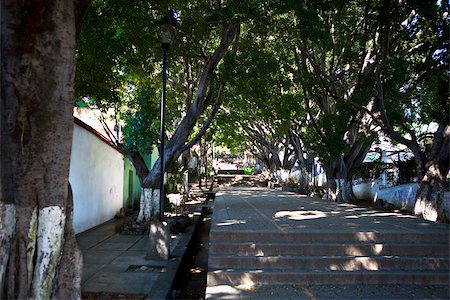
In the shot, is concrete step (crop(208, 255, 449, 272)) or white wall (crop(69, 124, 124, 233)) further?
white wall (crop(69, 124, 124, 233))

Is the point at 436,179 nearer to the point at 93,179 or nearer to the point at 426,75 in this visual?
the point at 426,75

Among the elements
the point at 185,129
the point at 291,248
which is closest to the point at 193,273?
the point at 291,248

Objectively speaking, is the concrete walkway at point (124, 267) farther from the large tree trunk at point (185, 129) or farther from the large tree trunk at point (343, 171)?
the large tree trunk at point (343, 171)

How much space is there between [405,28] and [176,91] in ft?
33.1

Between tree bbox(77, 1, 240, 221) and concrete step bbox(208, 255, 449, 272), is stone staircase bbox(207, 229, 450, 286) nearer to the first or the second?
concrete step bbox(208, 255, 449, 272)

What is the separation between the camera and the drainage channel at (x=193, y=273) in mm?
6750

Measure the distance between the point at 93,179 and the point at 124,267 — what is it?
208 inches

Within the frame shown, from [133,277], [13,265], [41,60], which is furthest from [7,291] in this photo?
[133,277]

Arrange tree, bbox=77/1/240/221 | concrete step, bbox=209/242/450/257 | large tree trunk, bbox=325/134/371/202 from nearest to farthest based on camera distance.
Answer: concrete step, bbox=209/242/450/257
tree, bbox=77/1/240/221
large tree trunk, bbox=325/134/371/202

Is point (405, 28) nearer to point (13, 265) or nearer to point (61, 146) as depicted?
point (61, 146)

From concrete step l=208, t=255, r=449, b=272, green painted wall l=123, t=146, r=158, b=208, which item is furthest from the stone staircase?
green painted wall l=123, t=146, r=158, b=208

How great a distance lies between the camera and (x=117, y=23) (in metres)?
8.98

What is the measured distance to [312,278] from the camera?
5.97m

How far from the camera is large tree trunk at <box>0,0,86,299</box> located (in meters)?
3.67
